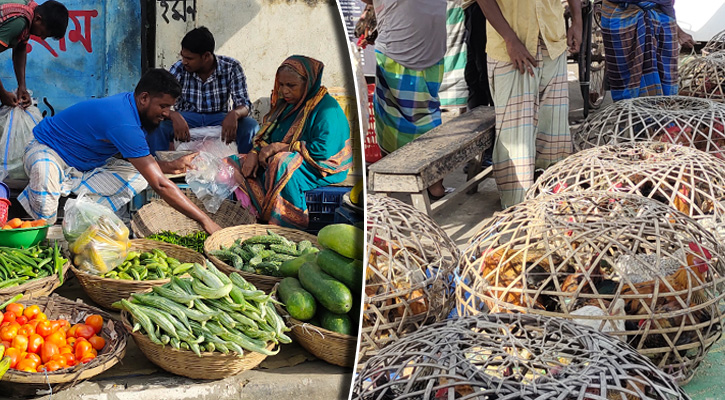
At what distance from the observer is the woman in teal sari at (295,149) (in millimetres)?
1078

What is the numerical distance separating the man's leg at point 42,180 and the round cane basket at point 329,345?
0.50 m

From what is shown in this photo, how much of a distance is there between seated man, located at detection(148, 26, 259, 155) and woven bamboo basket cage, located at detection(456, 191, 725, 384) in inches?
58.8

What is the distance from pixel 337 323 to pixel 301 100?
42 centimetres

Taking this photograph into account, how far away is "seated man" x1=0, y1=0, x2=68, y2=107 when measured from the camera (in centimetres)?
107

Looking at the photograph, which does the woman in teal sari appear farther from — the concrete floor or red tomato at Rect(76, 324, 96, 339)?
the concrete floor

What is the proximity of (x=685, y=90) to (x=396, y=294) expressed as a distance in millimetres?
4531

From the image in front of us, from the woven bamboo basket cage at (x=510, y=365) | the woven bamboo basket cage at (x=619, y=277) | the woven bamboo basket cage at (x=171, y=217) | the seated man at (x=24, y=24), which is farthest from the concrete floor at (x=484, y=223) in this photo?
the seated man at (x=24, y=24)

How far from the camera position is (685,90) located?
612cm

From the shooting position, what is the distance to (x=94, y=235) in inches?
55.8

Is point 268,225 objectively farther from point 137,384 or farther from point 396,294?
point 396,294

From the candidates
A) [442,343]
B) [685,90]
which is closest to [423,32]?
[685,90]

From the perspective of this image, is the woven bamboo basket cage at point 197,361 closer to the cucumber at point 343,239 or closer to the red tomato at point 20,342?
the red tomato at point 20,342

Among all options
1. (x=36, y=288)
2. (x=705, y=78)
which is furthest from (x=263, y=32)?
(x=705, y=78)

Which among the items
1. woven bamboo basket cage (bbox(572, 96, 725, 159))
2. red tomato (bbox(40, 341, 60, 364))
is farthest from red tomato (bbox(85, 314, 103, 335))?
woven bamboo basket cage (bbox(572, 96, 725, 159))
